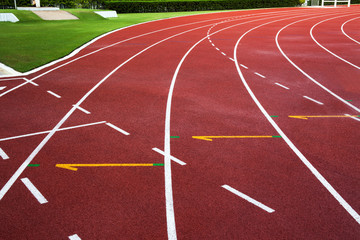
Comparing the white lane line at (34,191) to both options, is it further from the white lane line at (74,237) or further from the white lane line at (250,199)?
the white lane line at (250,199)

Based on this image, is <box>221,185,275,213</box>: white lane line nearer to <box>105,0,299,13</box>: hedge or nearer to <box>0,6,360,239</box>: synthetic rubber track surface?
<box>0,6,360,239</box>: synthetic rubber track surface

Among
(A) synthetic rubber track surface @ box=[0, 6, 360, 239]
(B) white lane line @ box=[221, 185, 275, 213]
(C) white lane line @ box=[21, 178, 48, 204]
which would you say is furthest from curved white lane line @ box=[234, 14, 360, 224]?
(C) white lane line @ box=[21, 178, 48, 204]

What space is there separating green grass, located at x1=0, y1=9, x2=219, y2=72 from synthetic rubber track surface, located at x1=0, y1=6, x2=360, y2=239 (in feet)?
5.47

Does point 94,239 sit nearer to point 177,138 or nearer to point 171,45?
point 177,138

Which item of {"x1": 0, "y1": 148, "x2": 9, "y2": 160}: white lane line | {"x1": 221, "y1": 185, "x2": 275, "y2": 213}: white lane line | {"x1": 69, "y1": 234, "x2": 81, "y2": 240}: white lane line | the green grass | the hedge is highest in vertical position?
the hedge

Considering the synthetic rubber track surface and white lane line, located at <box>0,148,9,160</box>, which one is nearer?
the synthetic rubber track surface

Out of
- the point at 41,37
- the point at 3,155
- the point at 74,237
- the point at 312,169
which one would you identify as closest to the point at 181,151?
the point at 312,169

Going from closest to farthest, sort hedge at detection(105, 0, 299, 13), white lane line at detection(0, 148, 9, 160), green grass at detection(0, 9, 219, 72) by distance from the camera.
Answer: white lane line at detection(0, 148, 9, 160) < green grass at detection(0, 9, 219, 72) < hedge at detection(105, 0, 299, 13)

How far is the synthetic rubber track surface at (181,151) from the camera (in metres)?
4.42

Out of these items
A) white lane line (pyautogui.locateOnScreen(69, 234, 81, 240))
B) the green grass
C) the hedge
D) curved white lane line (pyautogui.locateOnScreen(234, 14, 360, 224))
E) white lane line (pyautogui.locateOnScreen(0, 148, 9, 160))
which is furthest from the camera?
the hedge

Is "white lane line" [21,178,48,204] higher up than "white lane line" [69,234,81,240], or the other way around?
"white lane line" [21,178,48,204]

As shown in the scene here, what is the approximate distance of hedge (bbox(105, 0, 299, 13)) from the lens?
3562 centimetres

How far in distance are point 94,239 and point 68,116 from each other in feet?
14.5

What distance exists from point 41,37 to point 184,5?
21.9 metres
